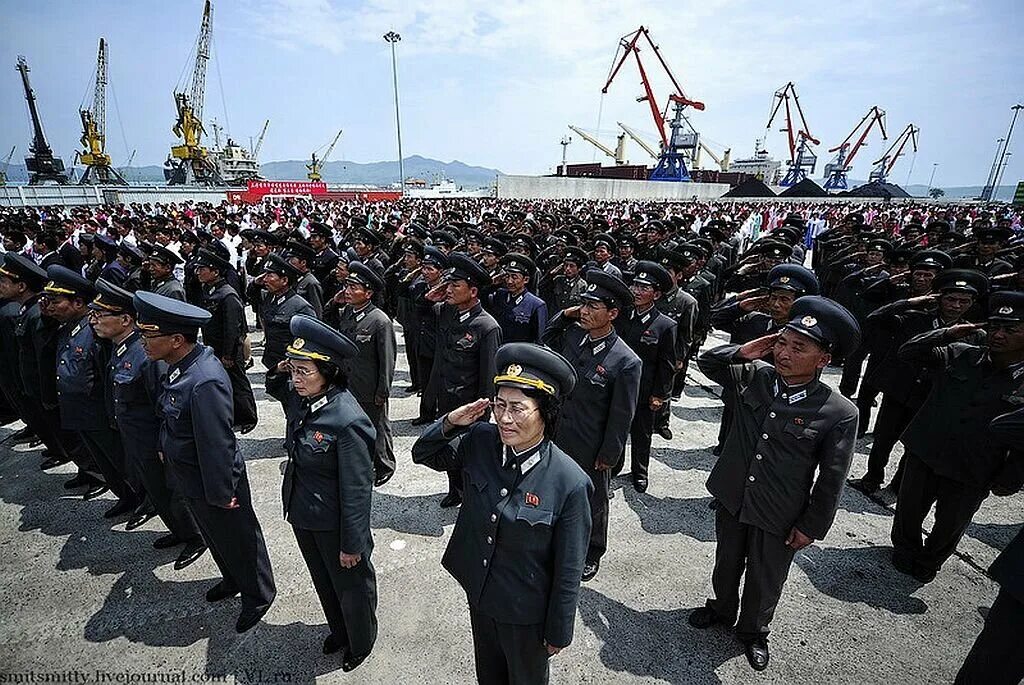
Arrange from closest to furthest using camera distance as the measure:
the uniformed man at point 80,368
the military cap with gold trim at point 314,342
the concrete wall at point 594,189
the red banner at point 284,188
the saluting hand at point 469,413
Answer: the saluting hand at point 469,413
the military cap with gold trim at point 314,342
the uniformed man at point 80,368
the red banner at point 284,188
the concrete wall at point 594,189

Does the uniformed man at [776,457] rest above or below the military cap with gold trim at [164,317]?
below

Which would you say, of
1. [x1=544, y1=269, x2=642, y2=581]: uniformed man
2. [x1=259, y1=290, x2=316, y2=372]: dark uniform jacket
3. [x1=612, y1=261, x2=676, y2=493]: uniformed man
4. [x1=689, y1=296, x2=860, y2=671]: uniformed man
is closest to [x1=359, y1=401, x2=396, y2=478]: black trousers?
[x1=259, y1=290, x2=316, y2=372]: dark uniform jacket

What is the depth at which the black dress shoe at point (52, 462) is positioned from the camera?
213 inches

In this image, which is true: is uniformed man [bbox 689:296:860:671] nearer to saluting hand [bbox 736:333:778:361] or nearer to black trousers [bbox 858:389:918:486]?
saluting hand [bbox 736:333:778:361]

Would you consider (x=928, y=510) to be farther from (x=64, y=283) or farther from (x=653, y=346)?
(x=64, y=283)

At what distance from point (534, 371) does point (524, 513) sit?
624mm

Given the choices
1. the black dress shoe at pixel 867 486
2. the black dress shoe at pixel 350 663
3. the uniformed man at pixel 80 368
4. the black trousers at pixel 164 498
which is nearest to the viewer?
the black dress shoe at pixel 350 663

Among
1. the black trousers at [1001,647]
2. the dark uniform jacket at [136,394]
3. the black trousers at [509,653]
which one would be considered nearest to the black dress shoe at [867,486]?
the black trousers at [1001,647]

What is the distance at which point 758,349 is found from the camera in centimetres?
301

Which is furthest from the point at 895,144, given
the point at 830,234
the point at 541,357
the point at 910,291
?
the point at 541,357

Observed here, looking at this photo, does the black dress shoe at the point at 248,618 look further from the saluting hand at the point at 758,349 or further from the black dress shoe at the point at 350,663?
the saluting hand at the point at 758,349

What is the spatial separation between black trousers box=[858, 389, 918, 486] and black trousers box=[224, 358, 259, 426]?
7.42m

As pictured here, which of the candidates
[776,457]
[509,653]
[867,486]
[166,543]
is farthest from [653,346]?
[166,543]

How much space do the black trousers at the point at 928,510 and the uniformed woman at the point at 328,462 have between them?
170 inches
